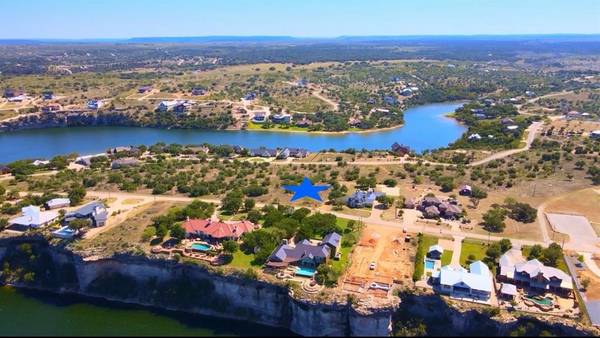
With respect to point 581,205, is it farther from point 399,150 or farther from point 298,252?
point 298,252

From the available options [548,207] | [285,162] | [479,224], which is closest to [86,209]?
[285,162]

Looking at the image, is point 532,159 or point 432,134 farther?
point 432,134

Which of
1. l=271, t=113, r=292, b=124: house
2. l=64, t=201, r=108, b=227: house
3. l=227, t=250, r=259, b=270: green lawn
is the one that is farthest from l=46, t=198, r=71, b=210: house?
l=271, t=113, r=292, b=124: house

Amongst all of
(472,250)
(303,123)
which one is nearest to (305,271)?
(472,250)

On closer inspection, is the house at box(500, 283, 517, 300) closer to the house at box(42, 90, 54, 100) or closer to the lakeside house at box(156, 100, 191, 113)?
the lakeside house at box(156, 100, 191, 113)

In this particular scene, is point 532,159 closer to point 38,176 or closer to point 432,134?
point 432,134

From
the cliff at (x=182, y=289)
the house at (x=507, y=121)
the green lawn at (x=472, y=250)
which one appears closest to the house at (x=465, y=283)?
the green lawn at (x=472, y=250)
